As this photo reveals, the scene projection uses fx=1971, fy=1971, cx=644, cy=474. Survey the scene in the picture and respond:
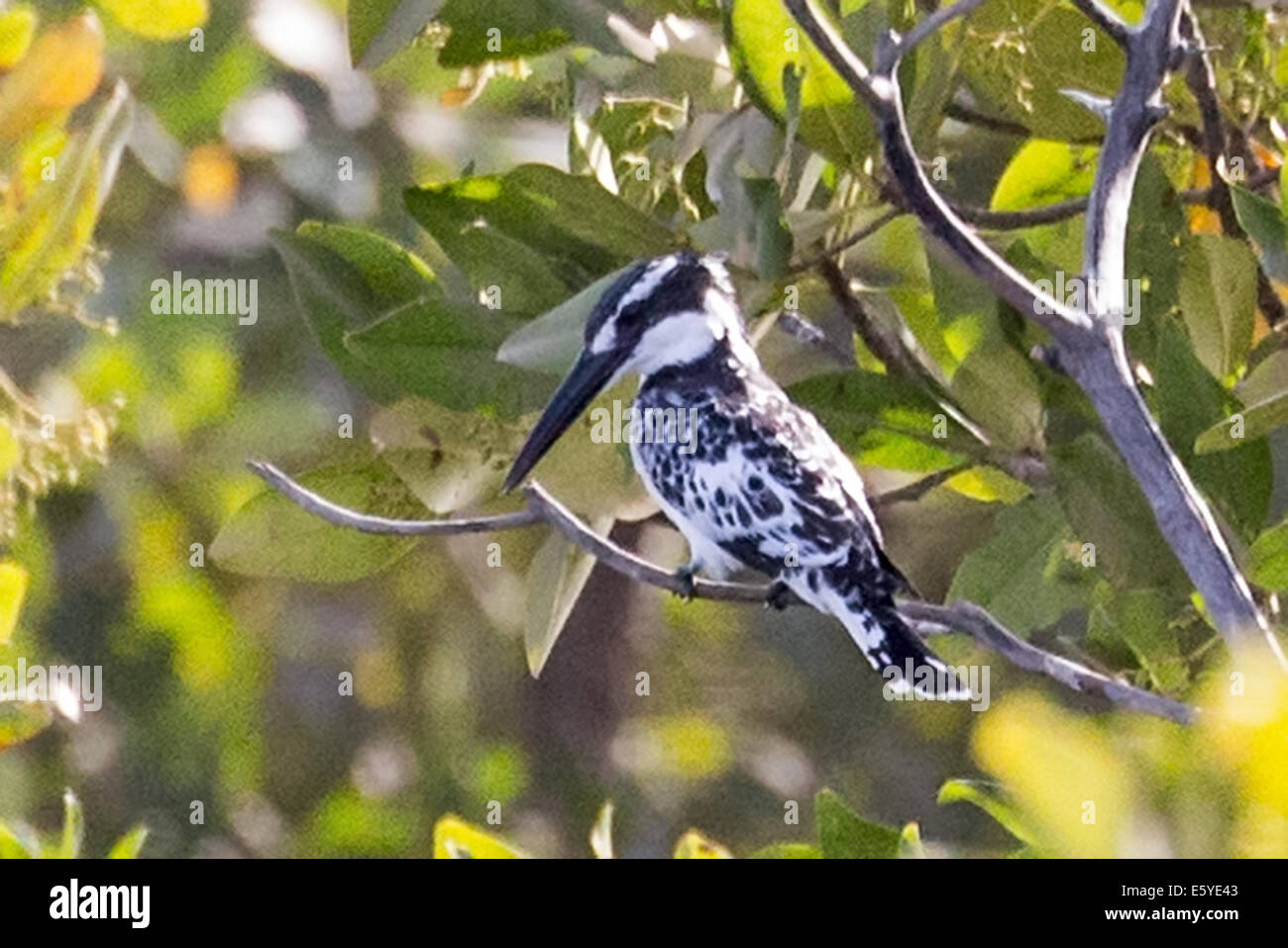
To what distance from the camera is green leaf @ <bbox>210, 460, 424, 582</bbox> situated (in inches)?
39.8

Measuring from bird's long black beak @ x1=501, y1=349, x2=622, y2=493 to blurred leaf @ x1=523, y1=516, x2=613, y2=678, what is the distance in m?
0.06

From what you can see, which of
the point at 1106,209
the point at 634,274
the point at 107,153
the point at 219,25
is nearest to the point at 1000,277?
the point at 1106,209

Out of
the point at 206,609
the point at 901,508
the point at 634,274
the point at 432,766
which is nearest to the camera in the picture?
the point at 634,274

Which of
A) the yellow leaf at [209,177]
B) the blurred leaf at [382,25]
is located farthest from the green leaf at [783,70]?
the yellow leaf at [209,177]

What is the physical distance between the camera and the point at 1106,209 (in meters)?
0.81

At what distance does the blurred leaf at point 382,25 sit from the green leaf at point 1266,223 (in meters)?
0.38

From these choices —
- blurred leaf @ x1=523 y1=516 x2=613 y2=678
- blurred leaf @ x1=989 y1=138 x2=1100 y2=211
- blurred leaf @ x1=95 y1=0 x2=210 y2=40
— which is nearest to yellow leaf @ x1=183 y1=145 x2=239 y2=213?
blurred leaf @ x1=95 y1=0 x2=210 y2=40

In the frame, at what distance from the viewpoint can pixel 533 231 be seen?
0.94m

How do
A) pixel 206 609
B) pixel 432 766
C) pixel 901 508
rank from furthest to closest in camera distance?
pixel 432 766
pixel 206 609
pixel 901 508

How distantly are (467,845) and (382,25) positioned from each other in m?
0.39

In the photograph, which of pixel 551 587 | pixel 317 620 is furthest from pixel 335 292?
pixel 317 620

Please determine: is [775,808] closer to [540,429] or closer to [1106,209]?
[540,429]

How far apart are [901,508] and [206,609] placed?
27.7 inches

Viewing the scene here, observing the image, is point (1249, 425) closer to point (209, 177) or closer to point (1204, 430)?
point (1204, 430)
